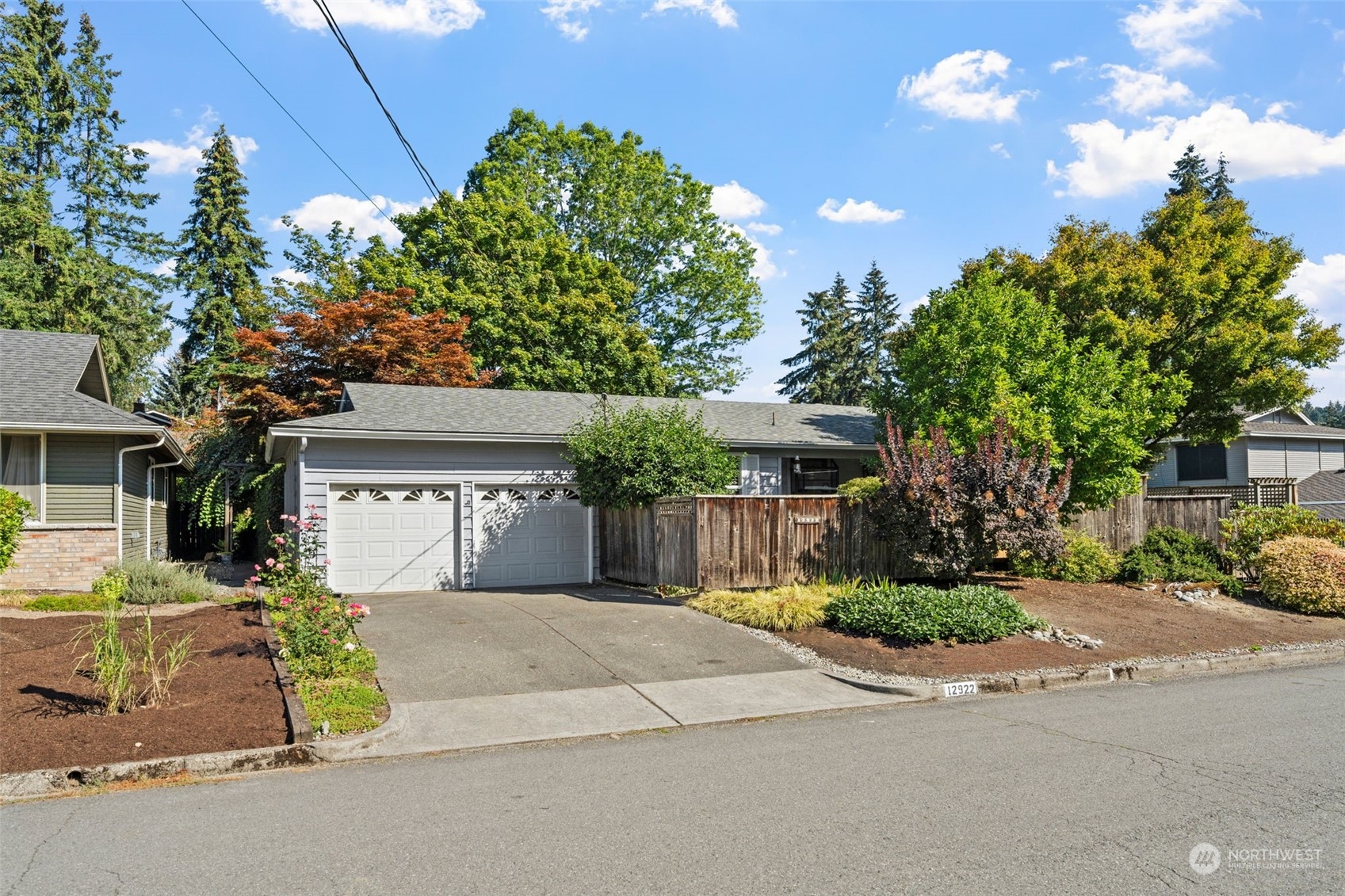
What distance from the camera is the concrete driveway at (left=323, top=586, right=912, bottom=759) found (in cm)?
766

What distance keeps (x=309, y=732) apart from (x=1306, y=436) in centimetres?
3529

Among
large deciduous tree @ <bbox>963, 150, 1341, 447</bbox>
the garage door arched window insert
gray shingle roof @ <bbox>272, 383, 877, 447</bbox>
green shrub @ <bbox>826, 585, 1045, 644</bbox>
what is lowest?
green shrub @ <bbox>826, 585, 1045, 644</bbox>

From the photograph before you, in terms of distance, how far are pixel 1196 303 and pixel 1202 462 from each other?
51.1 feet

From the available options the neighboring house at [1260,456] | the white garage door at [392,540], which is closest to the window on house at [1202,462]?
the neighboring house at [1260,456]

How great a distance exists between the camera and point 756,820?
513cm

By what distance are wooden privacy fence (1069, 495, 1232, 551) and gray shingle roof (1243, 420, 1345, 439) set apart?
48.6 feet

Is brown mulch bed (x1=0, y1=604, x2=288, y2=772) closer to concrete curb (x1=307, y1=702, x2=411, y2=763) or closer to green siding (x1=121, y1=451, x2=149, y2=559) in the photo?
concrete curb (x1=307, y1=702, x2=411, y2=763)

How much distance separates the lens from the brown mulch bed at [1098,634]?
10.3 meters

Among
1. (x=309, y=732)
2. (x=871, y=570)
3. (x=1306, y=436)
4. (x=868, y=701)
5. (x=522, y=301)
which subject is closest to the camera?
(x=309, y=732)

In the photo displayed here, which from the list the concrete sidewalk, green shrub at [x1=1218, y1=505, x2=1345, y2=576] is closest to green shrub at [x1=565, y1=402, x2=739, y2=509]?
the concrete sidewalk

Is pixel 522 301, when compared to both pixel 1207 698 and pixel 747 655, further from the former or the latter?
pixel 1207 698

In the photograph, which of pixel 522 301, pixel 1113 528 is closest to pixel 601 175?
pixel 522 301

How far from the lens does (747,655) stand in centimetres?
1034

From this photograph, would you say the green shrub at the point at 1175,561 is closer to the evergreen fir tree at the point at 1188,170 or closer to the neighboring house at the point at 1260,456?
the neighboring house at the point at 1260,456
